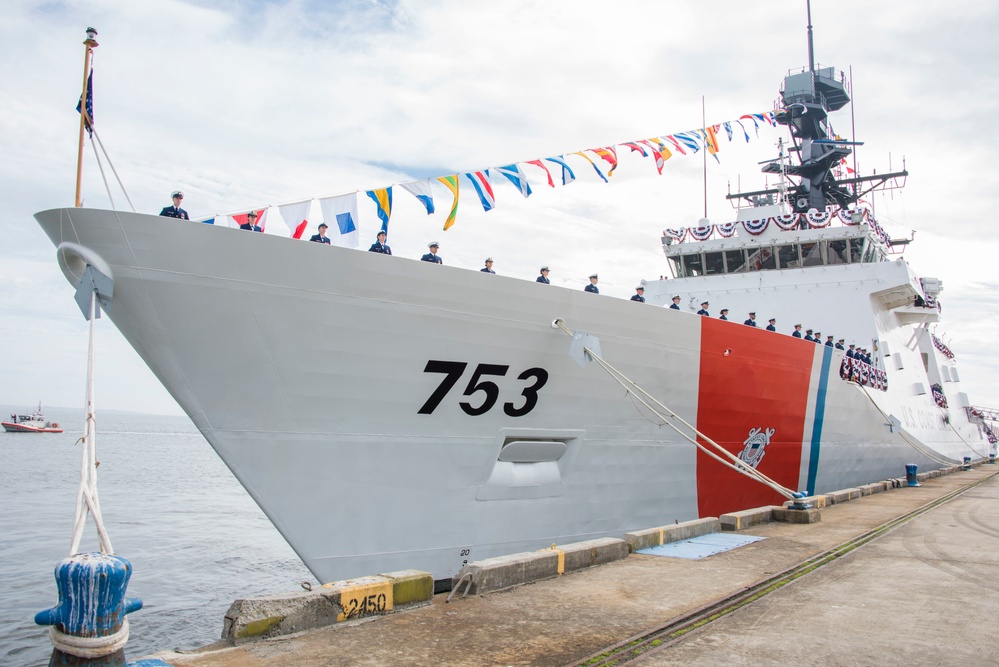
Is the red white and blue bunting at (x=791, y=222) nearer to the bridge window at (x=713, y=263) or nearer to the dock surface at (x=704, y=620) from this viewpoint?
the bridge window at (x=713, y=263)

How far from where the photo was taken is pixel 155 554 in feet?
47.7

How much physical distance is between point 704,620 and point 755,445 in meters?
6.07

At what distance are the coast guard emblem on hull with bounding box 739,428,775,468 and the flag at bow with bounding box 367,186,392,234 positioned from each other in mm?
5984

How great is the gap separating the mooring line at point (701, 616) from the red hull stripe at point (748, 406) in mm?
2192

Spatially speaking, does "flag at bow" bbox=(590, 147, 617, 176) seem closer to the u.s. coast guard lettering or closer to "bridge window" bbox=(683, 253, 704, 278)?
the u.s. coast guard lettering

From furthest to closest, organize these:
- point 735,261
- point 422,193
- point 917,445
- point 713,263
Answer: point 917,445 → point 713,263 → point 735,261 → point 422,193

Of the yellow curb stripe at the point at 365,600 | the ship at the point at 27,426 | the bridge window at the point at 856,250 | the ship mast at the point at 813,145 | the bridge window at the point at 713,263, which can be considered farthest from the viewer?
the ship at the point at 27,426

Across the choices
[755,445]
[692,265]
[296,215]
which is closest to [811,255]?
[692,265]

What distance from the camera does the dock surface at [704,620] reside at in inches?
150

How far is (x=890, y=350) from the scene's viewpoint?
50.6ft

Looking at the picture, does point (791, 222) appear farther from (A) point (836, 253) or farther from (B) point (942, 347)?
(B) point (942, 347)

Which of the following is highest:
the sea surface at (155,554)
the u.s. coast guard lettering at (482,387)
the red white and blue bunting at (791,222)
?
the red white and blue bunting at (791,222)

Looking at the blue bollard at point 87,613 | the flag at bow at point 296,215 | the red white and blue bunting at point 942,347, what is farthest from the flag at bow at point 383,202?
the red white and blue bunting at point 942,347

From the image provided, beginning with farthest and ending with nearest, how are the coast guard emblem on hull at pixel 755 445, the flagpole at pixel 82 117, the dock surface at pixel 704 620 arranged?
the coast guard emblem on hull at pixel 755 445, the flagpole at pixel 82 117, the dock surface at pixel 704 620
